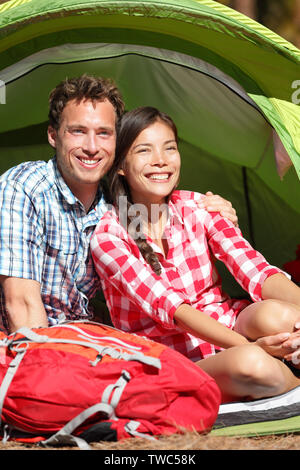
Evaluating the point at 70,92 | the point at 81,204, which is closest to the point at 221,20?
the point at 70,92

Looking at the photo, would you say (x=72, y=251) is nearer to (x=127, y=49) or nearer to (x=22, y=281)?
(x=22, y=281)

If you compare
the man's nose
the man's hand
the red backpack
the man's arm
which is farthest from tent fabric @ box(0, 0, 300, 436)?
the man's arm

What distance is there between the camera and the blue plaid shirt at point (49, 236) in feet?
8.45

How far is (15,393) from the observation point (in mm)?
2020

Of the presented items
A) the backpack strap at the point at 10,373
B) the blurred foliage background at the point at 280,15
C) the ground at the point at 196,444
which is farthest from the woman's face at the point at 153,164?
the blurred foliage background at the point at 280,15

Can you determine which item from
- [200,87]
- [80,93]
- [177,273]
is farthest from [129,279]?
[200,87]

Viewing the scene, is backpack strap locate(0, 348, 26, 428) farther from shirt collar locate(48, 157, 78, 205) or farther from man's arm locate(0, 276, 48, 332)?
shirt collar locate(48, 157, 78, 205)

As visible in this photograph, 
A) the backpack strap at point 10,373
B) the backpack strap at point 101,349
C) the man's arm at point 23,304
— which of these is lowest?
the backpack strap at point 10,373

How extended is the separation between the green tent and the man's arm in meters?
0.91

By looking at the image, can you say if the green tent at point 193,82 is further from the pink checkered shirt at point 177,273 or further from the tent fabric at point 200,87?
the pink checkered shirt at point 177,273

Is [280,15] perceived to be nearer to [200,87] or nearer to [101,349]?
[200,87]

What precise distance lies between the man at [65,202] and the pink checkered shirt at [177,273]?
0.11m

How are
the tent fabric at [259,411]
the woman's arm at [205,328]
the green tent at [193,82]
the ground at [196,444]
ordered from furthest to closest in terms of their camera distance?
1. the green tent at [193,82]
2. the woman's arm at [205,328]
3. the tent fabric at [259,411]
4. the ground at [196,444]
